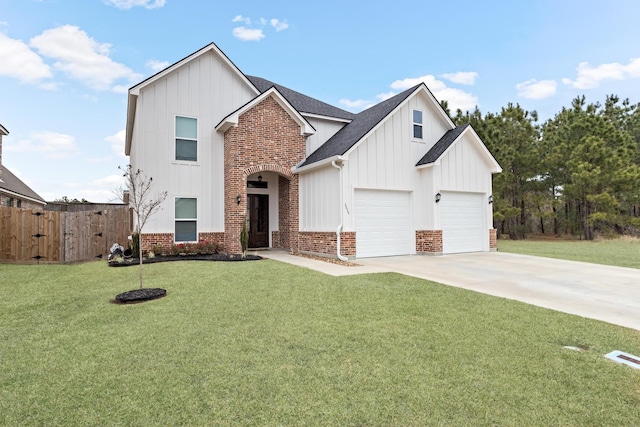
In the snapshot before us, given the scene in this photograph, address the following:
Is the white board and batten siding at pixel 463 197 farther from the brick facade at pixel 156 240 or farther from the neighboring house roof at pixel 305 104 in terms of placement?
the brick facade at pixel 156 240

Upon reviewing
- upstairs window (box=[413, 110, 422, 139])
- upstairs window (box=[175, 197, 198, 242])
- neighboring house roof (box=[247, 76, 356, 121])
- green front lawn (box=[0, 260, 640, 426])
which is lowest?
green front lawn (box=[0, 260, 640, 426])

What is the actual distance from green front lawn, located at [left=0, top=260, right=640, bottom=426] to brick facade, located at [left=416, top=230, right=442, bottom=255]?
6.47 meters

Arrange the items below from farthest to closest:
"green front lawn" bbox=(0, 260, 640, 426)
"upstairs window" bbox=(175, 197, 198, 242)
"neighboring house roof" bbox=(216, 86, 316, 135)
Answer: "upstairs window" bbox=(175, 197, 198, 242), "neighboring house roof" bbox=(216, 86, 316, 135), "green front lawn" bbox=(0, 260, 640, 426)

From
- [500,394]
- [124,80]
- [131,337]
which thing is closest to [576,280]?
[500,394]

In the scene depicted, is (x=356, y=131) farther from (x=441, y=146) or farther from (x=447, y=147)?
(x=447, y=147)

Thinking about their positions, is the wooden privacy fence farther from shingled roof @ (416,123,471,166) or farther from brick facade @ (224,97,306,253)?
shingled roof @ (416,123,471,166)

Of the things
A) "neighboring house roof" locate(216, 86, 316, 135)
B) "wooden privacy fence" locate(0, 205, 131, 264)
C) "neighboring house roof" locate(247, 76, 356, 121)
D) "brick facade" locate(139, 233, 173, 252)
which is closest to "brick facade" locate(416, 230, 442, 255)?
"neighboring house roof" locate(216, 86, 316, 135)

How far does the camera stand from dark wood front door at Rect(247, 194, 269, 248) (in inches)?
583

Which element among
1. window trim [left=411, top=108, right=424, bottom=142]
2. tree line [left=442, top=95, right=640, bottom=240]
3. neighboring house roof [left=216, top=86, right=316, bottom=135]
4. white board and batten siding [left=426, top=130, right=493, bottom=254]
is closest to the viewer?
neighboring house roof [left=216, top=86, right=316, bottom=135]

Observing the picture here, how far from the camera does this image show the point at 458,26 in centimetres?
1494

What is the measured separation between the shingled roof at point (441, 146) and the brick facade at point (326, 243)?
A: 13.5ft

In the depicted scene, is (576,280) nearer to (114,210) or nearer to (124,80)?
(114,210)

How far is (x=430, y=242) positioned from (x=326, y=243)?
12.5 feet

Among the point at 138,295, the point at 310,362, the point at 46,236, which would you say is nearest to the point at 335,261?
the point at 138,295
